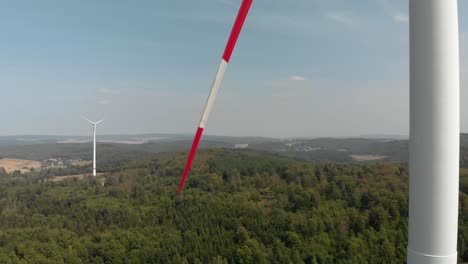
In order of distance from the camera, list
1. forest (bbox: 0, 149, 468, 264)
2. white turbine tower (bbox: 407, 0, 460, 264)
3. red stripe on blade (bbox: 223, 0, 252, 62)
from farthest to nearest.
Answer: forest (bbox: 0, 149, 468, 264), red stripe on blade (bbox: 223, 0, 252, 62), white turbine tower (bbox: 407, 0, 460, 264)

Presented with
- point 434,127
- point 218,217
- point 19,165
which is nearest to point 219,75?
point 434,127

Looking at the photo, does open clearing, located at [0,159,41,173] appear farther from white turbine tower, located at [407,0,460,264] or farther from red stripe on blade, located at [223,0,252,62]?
white turbine tower, located at [407,0,460,264]

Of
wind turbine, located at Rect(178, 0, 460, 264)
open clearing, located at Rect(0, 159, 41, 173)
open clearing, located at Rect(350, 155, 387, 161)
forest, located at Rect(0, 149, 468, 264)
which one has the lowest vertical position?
forest, located at Rect(0, 149, 468, 264)

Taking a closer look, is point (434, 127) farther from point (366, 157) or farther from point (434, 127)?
point (366, 157)

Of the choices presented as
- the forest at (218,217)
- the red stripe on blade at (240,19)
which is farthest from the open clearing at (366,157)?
the red stripe on blade at (240,19)

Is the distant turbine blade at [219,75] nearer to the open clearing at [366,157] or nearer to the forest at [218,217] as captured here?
the forest at [218,217]

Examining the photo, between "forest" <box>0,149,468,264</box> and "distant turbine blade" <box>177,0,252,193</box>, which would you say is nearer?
"distant turbine blade" <box>177,0,252,193</box>

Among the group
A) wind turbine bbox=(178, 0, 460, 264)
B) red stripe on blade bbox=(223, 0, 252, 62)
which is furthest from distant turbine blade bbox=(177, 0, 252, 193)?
wind turbine bbox=(178, 0, 460, 264)
